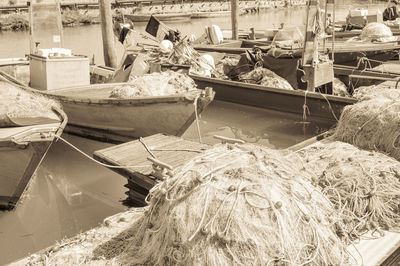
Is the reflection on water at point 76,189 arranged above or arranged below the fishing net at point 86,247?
below

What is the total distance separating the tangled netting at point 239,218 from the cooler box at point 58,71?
780 cm

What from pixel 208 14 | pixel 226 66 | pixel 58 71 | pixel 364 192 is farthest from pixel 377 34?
pixel 208 14

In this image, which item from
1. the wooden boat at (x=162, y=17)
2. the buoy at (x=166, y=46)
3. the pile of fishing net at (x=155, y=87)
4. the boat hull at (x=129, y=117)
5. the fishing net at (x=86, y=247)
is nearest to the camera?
the fishing net at (x=86, y=247)

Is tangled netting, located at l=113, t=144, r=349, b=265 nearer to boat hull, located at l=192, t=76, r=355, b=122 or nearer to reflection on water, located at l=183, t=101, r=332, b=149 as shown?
boat hull, located at l=192, t=76, r=355, b=122

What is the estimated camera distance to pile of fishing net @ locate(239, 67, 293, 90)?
11641 mm

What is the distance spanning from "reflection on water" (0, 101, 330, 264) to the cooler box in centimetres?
132

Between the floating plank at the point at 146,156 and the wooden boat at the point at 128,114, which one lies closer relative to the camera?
the floating plank at the point at 146,156

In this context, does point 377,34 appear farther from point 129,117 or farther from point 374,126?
point 374,126

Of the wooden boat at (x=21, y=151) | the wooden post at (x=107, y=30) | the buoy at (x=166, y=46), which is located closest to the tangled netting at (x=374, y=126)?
the wooden boat at (x=21, y=151)

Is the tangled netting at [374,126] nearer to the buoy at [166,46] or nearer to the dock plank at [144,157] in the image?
the dock plank at [144,157]

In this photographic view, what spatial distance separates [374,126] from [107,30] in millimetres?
10327

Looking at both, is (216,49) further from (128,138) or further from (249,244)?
(249,244)

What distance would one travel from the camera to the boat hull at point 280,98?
10008mm

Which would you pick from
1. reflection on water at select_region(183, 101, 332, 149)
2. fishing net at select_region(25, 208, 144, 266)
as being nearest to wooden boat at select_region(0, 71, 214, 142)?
reflection on water at select_region(183, 101, 332, 149)
